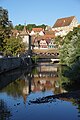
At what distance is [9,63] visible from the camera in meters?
61.5

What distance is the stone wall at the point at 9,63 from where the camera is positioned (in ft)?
177

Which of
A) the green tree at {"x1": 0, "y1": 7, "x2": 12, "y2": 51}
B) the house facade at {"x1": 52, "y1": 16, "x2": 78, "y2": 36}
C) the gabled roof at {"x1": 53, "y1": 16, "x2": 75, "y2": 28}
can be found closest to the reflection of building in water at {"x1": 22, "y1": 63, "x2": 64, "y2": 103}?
the green tree at {"x1": 0, "y1": 7, "x2": 12, "y2": 51}

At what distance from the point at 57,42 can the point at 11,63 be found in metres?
55.7

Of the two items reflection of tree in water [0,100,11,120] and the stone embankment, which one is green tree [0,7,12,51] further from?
reflection of tree in water [0,100,11,120]

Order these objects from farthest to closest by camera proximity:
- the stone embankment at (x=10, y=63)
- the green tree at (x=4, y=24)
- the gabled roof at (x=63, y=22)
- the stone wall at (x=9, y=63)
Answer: the gabled roof at (x=63, y=22)
the green tree at (x=4, y=24)
the stone embankment at (x=10, y=63)
the stone wall at (x=9, y=63)

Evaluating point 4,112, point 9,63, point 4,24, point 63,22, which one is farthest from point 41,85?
point 63,22

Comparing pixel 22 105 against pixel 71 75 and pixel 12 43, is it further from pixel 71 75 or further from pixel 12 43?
pixel 12 43

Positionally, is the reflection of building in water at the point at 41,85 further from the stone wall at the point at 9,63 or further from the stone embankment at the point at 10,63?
Result: the stone embankment at the point at 10,63

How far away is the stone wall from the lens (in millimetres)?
53812

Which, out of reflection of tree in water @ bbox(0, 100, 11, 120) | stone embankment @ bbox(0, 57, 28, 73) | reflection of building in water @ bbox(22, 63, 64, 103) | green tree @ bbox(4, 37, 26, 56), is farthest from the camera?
green tree @ bbox(4, 37, 26, 56)

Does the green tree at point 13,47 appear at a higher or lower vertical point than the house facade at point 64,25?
lower

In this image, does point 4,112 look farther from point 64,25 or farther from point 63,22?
point 63,22

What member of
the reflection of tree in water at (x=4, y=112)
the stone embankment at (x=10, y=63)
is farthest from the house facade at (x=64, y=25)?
the reflection of tree in water at (x=4, y=112)

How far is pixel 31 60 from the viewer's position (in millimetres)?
88062
